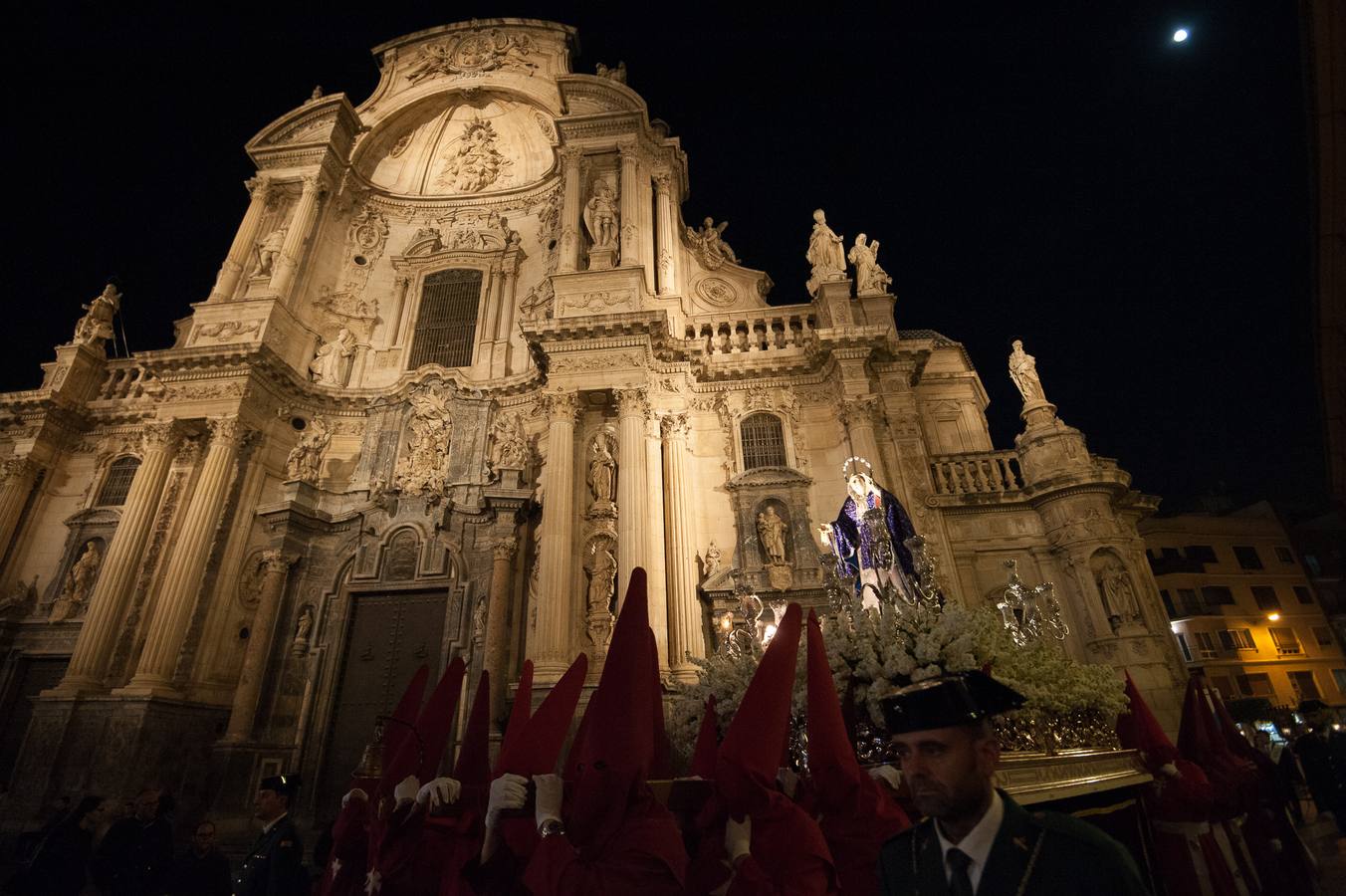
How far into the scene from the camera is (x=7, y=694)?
43.2 ft

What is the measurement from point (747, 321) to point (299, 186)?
13766 millimetres

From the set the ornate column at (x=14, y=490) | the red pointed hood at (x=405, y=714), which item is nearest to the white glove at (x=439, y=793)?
the red pointed hood at (x=405, y=714)

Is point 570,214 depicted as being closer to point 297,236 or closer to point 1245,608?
point 297,236

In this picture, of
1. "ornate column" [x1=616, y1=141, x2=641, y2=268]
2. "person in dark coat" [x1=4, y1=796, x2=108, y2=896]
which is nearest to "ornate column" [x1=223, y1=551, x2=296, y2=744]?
"person in dark coat" [x1=4, y1=796, x2=108, y2=896]

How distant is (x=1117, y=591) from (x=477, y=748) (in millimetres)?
11606

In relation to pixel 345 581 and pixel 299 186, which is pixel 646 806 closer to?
pixel 345 581

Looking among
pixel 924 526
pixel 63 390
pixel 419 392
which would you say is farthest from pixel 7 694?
pixel 924 526

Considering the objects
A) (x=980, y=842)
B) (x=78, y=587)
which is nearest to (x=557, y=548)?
(x=980, y=842)

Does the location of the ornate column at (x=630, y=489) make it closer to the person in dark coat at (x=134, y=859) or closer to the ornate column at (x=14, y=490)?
the person in dark coat at (x=134, y=859)

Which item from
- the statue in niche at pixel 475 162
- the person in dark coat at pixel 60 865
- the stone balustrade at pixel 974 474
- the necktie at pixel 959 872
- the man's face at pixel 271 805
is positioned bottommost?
the person in dark coat at pixel 60 865

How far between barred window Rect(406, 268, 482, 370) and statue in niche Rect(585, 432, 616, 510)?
5968mm

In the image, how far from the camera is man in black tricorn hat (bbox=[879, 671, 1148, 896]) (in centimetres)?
170

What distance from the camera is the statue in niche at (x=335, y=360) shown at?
15.9m

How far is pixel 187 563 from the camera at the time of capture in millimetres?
12188
